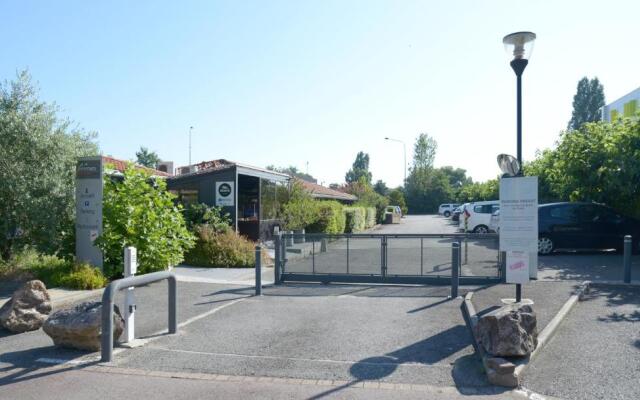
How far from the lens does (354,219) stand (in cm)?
3006

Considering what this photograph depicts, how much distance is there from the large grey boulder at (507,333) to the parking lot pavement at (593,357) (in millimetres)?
266

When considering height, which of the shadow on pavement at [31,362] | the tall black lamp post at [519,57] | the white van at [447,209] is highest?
the tall black lamp post at [519,57]

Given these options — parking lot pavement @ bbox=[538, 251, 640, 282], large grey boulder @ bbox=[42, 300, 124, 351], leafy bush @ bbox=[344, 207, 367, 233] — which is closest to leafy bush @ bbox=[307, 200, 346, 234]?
leafy bush @ bbox=[344, 207, 367, 233]

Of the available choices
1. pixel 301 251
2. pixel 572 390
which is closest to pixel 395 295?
pixel 301 251

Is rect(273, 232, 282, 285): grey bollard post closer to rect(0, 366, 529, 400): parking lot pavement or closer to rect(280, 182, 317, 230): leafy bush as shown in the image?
rect(0, 366, 529, 400): parking lot pavement

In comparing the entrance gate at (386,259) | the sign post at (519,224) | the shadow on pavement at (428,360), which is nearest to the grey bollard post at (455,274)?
the entrance gate at (386,259)

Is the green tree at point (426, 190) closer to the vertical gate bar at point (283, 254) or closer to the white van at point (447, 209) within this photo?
the white van at point (447, 209)

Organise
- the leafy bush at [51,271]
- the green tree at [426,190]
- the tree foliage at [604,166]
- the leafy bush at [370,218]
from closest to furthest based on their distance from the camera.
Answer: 1. the leafy bush at [51,271]
2. the tree foliage at [604,166]
3. the leafy bush at [370,218]
4. the green tree at [426,190]

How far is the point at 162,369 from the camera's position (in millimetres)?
5809

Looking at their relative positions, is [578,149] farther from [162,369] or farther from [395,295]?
[162,369]

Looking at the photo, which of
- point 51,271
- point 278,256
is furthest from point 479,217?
point 51,271

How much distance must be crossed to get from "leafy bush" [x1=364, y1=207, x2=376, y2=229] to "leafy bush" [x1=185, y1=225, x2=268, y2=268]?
21.1m

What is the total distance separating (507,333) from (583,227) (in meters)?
11.8

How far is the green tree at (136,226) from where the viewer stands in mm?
11141
